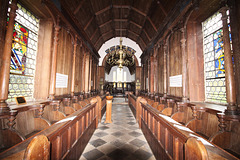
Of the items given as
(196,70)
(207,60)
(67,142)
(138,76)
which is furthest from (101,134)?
(138,76)

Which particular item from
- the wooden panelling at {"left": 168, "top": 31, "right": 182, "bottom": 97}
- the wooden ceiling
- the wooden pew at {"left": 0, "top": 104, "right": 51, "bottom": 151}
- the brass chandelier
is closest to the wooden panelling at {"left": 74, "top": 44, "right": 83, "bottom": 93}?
the wooden ceiling

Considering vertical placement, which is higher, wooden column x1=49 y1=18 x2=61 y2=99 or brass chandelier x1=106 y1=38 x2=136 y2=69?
brass chandelier x1=106 y1=38 x2=136 y2=69

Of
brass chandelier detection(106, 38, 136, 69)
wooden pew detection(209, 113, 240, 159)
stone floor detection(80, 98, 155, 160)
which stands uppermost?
brass chandelier detection(106, 38, 136, 69)

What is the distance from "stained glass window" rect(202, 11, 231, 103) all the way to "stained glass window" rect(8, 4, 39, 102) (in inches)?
198

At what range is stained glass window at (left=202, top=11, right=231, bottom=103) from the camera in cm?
280

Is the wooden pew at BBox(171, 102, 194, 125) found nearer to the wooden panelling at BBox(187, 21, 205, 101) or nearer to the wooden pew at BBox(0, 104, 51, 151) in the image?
the wooden panelling at BBox(187, 21, 205, 101)

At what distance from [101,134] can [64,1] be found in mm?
4443

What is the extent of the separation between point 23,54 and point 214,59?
16.7 ft

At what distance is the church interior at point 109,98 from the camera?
146cm

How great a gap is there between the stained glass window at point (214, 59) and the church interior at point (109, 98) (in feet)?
0.08

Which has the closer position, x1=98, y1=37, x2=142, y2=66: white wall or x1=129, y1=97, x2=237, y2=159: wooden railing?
x1=129, y1=97, x2=237, y2=159: wooden railing

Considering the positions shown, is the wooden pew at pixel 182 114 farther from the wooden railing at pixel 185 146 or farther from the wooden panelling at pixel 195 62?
the wooden railing at pixel 185 146

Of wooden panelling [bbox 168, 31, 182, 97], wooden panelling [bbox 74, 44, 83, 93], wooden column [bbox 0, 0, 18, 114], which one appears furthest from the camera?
wooden panelling [bbox 74, 44, 83, 93]

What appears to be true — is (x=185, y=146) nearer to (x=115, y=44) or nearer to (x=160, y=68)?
(x=160, y=68)
